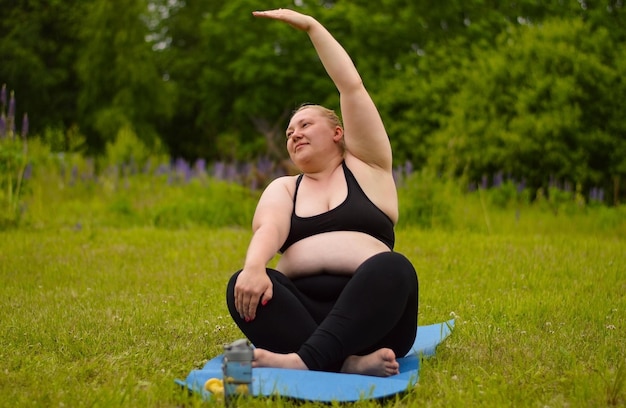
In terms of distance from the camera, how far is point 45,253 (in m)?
7.21

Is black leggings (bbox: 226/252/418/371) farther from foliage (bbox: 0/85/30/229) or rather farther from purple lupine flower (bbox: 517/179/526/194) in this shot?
purple lupine flower (bbox: 517/179/526/194)

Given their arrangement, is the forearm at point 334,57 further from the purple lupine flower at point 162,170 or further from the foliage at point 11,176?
the purple lupine flower at point 162,170

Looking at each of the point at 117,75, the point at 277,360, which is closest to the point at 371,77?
the point at 117,75

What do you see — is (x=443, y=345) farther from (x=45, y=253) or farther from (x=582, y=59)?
(x=582, y=59)

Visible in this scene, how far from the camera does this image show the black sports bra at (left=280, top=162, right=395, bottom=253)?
3.41 m

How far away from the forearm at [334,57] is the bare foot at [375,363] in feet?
3.60

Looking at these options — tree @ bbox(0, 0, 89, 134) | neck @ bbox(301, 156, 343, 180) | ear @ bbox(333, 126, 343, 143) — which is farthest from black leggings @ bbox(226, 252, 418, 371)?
tree @ bbox(0, 0, 89, 134)

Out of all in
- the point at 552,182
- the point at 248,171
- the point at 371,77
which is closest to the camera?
the point at 552,182

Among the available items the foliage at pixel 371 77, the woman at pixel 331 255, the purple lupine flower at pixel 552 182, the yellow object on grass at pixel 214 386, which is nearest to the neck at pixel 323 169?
the woman at pixel 331 255

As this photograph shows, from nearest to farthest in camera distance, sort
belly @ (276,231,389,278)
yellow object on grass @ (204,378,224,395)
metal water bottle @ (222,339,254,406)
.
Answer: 1. metal water bottle @ (222,339,254,406)
2. yellow object on grass @ (204,378,224,395)
3. belly @ (276,231,389,278)

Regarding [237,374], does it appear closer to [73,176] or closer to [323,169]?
[323,169]

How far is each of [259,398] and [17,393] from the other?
936mm

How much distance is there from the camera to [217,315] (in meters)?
4.78

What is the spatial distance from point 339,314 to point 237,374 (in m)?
0.50
